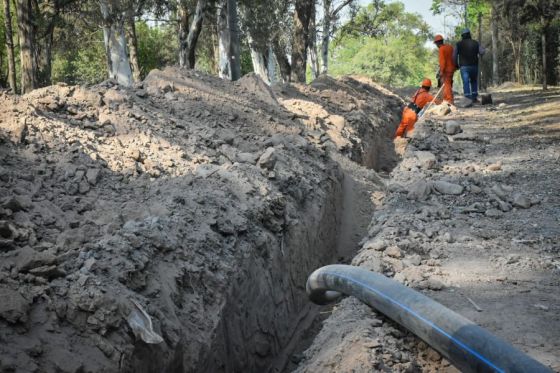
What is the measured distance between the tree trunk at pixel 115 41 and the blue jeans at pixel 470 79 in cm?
936

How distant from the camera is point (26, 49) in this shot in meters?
13.8

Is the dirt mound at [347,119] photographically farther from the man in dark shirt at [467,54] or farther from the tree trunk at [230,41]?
the man in dark shirt at [467,54]

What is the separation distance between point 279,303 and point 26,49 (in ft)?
36.2

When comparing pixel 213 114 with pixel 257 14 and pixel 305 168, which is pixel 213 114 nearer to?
pixel 305 168

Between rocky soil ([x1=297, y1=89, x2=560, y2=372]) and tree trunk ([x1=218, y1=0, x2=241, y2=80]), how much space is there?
6221mm

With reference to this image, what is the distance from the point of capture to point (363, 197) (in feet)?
31.8

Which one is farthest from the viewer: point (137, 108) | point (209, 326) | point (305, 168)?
point (305, 168)

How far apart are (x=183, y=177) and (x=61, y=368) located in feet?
10.8

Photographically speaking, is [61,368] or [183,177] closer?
[61,368]

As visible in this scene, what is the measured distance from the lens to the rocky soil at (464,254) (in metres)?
3.45

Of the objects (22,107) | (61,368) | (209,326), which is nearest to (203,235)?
(209,326)

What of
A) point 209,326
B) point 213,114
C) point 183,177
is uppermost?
point 213,114

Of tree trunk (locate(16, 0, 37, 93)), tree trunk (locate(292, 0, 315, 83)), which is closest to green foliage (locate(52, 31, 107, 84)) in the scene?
tree trunk (locate(292, 0, 315, 83))

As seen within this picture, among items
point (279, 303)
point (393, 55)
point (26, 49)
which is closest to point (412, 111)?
point (279, 303)
